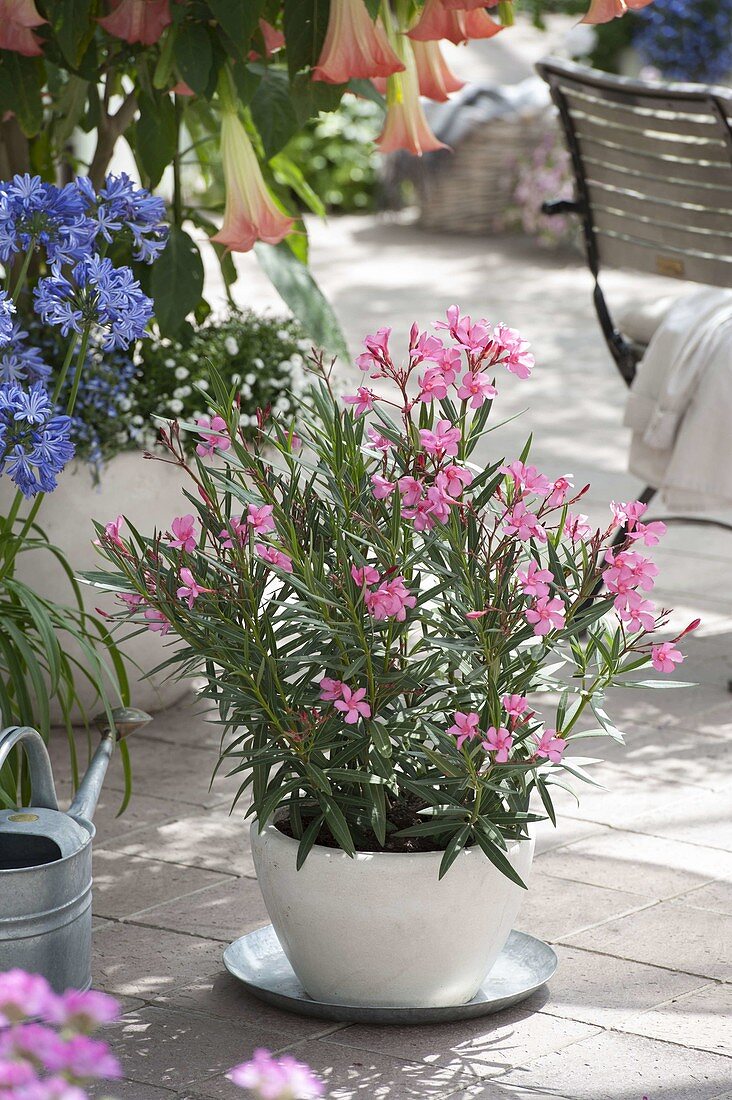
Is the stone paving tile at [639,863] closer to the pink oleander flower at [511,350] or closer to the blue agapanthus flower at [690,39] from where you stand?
the pink oleander flower at [511,350]

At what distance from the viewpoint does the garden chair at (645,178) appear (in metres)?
3.78

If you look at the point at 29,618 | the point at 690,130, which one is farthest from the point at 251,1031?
the point at 690,130

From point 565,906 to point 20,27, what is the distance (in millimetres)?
1771

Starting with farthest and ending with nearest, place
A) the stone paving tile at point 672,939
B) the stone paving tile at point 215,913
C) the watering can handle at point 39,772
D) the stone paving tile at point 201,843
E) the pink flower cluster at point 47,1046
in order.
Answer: the stone paving tile at point 201,843, the stone paving tile at point 215,913, the stone paving tile at point 672,939, the watering can handle at point 39,772, the pink flower cluster at point 47,1046

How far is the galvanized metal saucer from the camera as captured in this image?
2.19 m

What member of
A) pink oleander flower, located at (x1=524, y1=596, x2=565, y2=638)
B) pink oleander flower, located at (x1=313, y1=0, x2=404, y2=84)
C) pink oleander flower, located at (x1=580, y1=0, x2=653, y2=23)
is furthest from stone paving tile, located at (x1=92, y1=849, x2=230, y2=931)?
pink oleander flower, located at (x1=580, y1=0, x2=653, y2=23)

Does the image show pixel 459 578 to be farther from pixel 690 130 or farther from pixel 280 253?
pixel 690 130

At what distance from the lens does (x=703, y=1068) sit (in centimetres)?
209

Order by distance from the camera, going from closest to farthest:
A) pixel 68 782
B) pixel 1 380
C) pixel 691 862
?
pixel 1 380 < pixel 691 862 < pixel 68 782

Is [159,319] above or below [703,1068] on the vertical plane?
above

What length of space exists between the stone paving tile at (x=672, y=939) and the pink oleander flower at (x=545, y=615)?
2.32 ft

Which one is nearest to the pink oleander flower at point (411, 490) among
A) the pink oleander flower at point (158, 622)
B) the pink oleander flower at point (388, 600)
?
the pink oleander flower at point (388, 600)

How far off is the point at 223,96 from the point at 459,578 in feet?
4.41

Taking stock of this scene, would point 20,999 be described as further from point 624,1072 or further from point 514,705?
point 624,1072
